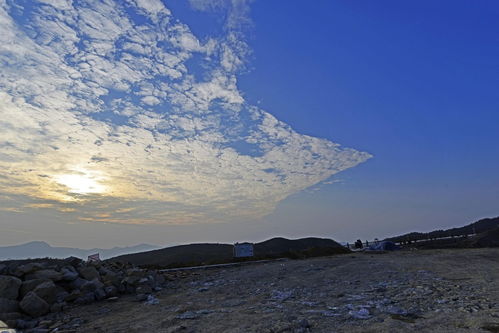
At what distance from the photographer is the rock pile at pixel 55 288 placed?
10094mm

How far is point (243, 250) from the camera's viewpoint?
24484 millimetres

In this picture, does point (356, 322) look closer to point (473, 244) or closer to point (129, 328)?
point (129, 328)

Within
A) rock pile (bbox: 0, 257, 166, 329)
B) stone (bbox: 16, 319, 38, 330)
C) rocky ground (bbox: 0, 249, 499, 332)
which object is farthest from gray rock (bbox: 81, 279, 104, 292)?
stone (bbox: 16, 319, 38, 330)

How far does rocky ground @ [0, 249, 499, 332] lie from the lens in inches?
274

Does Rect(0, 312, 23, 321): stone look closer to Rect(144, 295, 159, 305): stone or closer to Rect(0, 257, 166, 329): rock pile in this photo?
Rect(0, 257, 166, 329): rock pile

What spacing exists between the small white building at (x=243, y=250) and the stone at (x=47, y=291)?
1436 centimetres

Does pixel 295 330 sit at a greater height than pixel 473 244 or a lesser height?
lesser

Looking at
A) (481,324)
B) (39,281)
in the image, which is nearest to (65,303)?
(39,281)

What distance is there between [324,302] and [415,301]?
93.8 inches

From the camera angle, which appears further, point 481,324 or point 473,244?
point 473,244

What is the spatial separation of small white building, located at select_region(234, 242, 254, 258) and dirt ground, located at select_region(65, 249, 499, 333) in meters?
9.23

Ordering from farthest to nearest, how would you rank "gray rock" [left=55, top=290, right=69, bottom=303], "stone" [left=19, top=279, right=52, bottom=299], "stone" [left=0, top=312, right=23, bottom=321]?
"stone" [left=19, top=279, right=52, bottom=299]
"gray rock" [left=55, top=290, right=69, bottom=303]
"stone" [left=0, top=312, right=23, bottom=321]

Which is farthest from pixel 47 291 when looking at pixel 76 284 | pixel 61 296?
pixel 76 284

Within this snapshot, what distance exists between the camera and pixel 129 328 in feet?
27.1
